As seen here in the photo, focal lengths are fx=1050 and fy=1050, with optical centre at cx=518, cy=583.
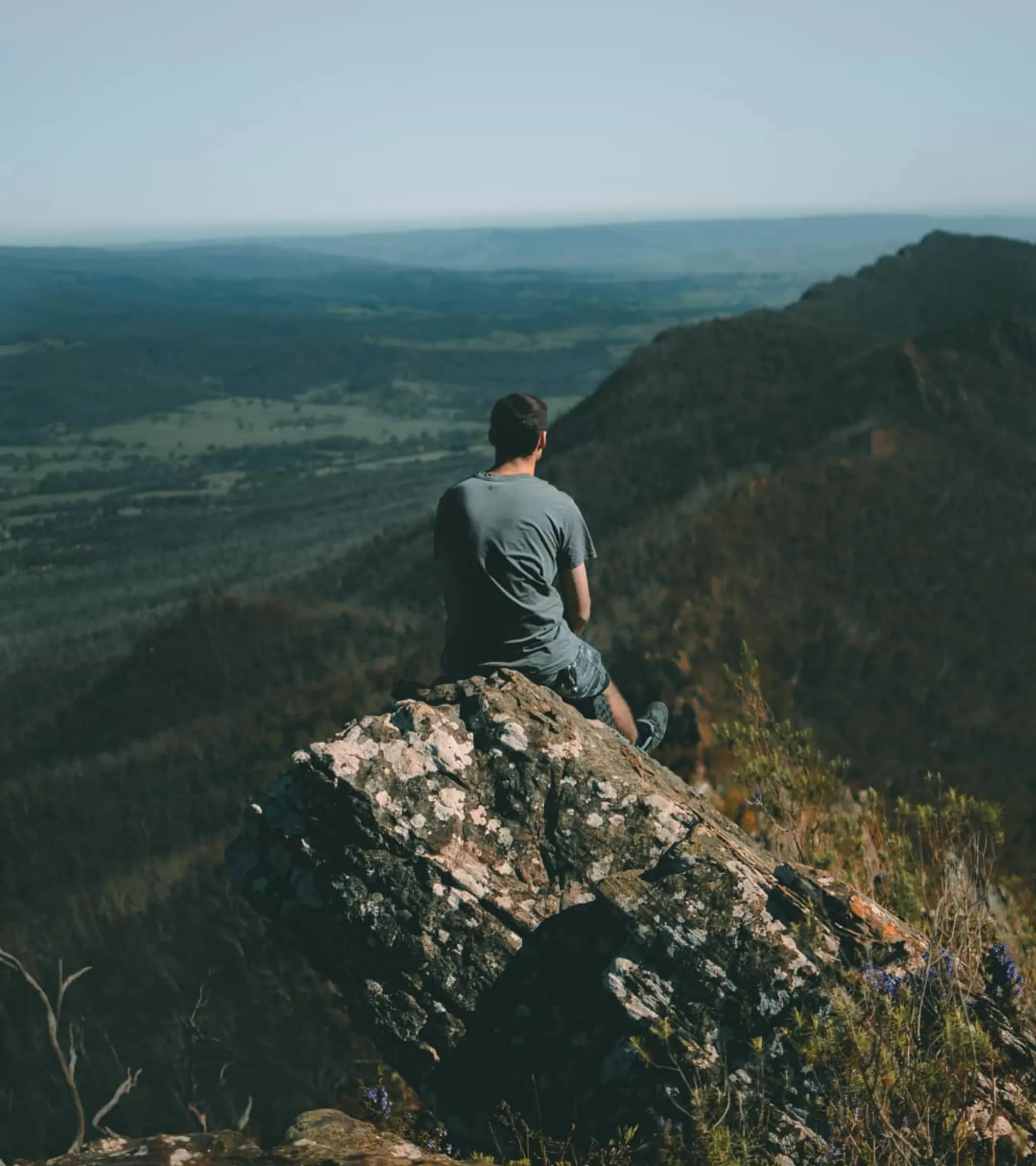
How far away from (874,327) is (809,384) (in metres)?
18.3

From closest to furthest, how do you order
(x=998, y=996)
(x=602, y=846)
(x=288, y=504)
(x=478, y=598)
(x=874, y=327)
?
(x=998, y=996) → (x=602, y=846) → (x=478, y=598) → (x=874, y=327) → (x=288, y=504)

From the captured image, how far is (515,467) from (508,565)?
53cm

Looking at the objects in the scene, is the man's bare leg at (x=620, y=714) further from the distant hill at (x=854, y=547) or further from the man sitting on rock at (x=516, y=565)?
the distant hill at (x=854, y=547)

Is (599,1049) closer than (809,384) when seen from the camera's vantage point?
Yes

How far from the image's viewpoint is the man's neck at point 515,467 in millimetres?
5574

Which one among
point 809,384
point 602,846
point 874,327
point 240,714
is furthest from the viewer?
point 874,327

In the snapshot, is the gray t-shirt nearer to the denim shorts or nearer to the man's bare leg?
the denim shorts

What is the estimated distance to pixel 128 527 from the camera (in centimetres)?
8869

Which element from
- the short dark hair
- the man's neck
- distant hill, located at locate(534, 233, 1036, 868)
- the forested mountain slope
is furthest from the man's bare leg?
distant hill, located at locate(534, 233, 1036, 868)

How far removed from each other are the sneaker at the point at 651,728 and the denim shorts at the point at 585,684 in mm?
582

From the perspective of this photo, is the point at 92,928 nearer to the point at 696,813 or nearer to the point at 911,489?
the point at 696,813

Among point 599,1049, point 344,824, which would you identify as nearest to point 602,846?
point 599,1049

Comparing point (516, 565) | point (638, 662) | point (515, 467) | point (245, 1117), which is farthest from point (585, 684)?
point (638, 662)

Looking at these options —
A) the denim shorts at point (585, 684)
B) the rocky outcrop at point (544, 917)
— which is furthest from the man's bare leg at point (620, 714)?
the rocky outcrop at point (544, 917)
